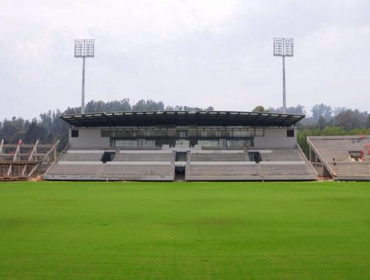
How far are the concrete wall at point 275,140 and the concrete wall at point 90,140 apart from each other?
2223 centimetres

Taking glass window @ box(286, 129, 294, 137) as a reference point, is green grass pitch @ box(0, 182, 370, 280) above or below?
below

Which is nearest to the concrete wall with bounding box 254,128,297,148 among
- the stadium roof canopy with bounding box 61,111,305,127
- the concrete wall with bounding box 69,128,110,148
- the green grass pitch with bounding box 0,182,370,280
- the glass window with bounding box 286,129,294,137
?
the glass window with bounding box 286,129,294,137

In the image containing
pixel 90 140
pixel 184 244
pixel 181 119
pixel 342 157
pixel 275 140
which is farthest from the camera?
pixel 90 140

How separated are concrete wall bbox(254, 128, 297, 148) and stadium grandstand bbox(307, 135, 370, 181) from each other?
386cm

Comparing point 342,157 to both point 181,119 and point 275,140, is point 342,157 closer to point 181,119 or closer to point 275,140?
point 275,140

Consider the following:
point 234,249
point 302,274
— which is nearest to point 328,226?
point 234,249

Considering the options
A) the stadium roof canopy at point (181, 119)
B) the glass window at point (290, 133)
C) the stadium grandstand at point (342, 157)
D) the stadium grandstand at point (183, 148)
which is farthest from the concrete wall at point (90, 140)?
the stadium grandstand at point (342, 157)

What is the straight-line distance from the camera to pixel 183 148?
2147 inches

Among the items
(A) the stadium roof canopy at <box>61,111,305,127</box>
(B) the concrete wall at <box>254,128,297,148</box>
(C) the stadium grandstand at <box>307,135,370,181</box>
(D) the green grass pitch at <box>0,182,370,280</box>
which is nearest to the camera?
(D) the green grass pitch at <box>0,182,370,280</box>

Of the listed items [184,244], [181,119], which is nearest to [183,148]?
[181,119]

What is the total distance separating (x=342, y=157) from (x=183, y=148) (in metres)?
22.3

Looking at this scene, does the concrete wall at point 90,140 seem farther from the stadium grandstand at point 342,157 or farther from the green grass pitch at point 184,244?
the green grass pitch at point 184,244

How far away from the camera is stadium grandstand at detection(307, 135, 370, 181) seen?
152 ft

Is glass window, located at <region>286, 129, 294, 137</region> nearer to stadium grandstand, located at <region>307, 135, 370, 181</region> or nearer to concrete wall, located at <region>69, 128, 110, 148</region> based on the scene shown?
stadium grandstand, located at <region>307, 135, 370, 181</region>
